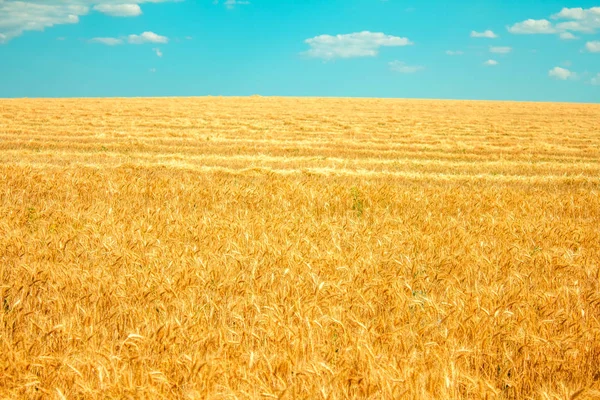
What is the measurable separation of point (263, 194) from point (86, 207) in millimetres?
2959

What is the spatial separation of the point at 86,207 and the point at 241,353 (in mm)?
5293

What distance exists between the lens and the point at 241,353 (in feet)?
10.2

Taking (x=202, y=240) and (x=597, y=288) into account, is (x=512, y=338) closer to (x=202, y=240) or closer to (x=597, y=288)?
(x=597, y=288)

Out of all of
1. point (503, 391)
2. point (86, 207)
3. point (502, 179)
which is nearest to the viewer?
point (503, 391)

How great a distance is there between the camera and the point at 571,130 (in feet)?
100

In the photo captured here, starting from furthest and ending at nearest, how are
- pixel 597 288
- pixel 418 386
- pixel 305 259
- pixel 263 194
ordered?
pixel 263 194
pixel 305 259
pixel 597 288
pixel 418 386

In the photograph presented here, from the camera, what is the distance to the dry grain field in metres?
2.78

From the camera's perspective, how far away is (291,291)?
13.8 feet

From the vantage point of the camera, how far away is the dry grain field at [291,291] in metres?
2.78

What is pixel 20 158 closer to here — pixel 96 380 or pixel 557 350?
pixel 96 380

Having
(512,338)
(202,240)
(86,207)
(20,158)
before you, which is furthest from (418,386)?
(20,158)

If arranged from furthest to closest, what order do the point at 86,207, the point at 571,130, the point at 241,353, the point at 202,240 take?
the point at 571,130 < the point at 86,207 < the point at 202,240 < the point at 241,353

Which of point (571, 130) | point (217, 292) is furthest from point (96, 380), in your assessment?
point (571, 130)

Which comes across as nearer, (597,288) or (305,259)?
(597,288)
